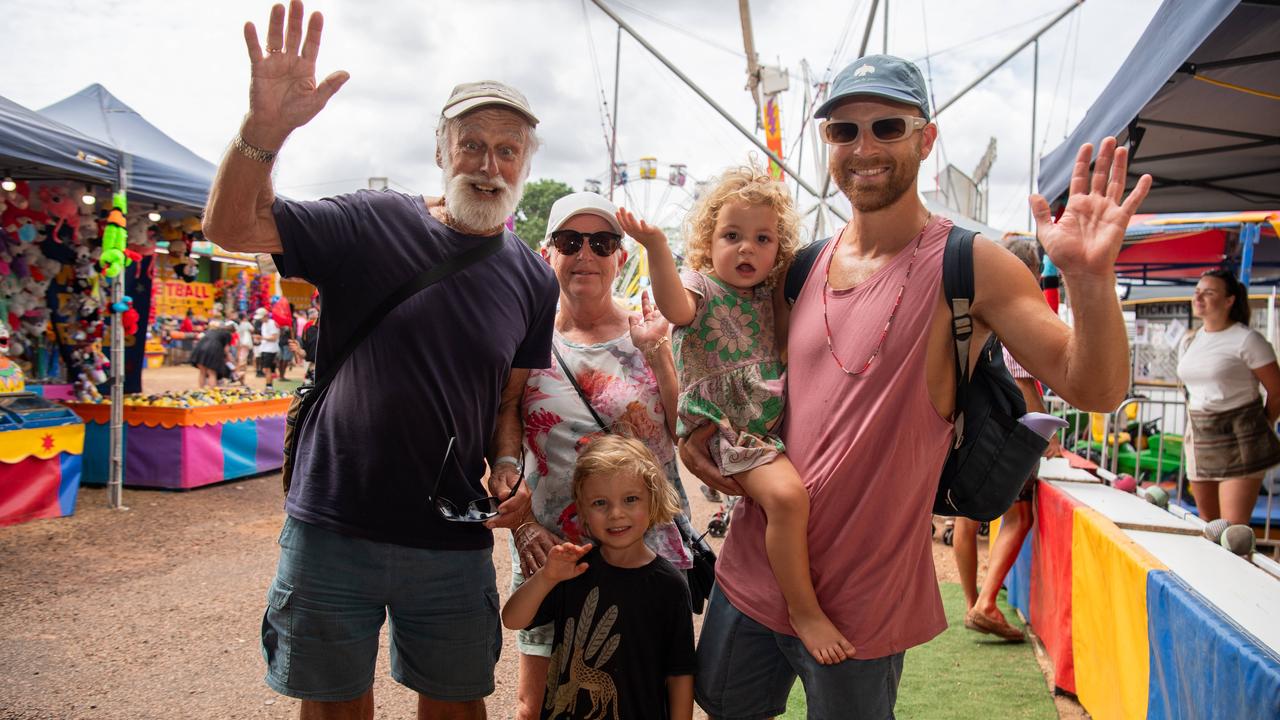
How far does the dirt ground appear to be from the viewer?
11.6 ft

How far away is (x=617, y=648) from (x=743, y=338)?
95 centimetres

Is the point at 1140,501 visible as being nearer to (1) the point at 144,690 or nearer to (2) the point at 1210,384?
(2) the point at 1210,384

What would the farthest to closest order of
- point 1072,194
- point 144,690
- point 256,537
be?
point 256,537 < point 144,690 < point 1072,194

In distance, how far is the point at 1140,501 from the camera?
3645mm

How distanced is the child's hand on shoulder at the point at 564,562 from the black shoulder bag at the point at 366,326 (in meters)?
0.75

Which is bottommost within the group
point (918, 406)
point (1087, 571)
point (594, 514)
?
point (1087, 571)

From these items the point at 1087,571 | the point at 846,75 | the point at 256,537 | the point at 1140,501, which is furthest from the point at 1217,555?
the point at 256,537

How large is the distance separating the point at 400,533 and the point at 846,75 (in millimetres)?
1653

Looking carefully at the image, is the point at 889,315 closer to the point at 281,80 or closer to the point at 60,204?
the point at 281,80

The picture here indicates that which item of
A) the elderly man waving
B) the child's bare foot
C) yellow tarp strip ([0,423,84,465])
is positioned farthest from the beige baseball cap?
yellow tarp strip ([0,423,84,465])

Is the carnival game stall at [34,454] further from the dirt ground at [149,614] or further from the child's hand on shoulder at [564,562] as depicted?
the child's hand on shoulder at [564,562]

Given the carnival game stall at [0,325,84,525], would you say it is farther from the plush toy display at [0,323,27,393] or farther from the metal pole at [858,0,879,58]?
the metal pole at [858,0,879,58]

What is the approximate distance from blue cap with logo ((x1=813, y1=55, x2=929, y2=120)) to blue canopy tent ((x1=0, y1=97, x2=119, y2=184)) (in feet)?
21.3

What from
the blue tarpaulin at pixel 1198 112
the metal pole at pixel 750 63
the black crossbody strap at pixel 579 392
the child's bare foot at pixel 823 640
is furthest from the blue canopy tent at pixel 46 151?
the metal pole at pixel 750 63
